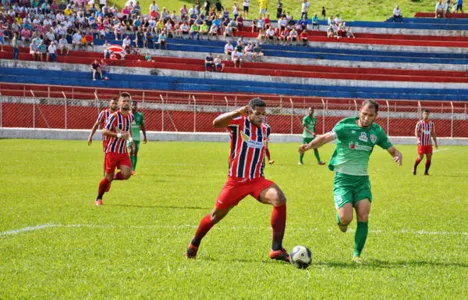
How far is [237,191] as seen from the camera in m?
8.30

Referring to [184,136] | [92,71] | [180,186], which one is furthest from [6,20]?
[180,186]

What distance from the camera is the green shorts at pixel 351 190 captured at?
8.52 m

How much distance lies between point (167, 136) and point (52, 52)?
34.9 feet

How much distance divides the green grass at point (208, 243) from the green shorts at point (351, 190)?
68 cm

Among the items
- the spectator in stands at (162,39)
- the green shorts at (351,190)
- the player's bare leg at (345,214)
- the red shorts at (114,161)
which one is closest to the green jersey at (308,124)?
the red shorts at (114,161)

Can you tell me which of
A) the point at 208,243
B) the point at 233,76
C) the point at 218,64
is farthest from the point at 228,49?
the point at 208,243

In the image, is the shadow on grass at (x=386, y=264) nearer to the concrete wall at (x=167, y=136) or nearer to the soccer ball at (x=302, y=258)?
the soccer ball at (x=302, y=258)

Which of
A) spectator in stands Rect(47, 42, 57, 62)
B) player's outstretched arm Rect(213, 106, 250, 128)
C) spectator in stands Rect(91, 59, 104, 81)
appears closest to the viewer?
player's outstretched arm Rect(213, 106, 250, 128)

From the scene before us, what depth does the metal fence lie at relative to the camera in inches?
1553

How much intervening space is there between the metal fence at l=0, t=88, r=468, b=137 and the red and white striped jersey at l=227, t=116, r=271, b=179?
3256cm

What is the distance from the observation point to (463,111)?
43469 mm

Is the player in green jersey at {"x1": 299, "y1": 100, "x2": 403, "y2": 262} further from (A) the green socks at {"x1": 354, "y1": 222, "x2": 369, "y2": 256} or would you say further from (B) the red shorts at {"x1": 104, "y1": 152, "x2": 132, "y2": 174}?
(B) the red shorts at {"x1": 104, "y1": 152, "x2": 132, "y2": 174}

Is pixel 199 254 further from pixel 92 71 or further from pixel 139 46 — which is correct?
pixel 139 46

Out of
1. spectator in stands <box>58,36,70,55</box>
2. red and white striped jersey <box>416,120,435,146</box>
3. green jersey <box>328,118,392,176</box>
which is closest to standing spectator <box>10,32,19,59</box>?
spectator in stands <box>58,36,70,55</box>
